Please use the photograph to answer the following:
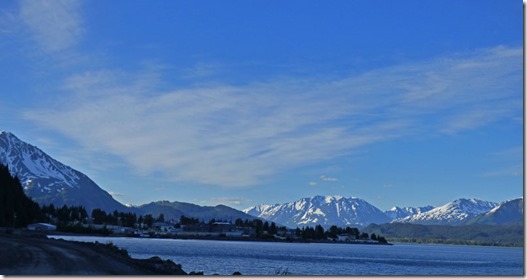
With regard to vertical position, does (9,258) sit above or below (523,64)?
below

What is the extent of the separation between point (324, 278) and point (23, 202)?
470ft

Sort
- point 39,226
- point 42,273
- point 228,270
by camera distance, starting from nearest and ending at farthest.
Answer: point 42,273, point 228,270, point 39,226

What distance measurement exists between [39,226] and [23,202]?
19.0 metres

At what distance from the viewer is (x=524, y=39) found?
36062 mm

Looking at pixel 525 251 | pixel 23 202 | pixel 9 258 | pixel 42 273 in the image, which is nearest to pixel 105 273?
pixel 42 273

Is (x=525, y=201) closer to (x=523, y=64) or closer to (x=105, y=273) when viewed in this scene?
(x=523, y=64)

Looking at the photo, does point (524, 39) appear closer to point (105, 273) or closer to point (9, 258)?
point (105, 273)

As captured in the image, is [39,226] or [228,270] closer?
[228,270]

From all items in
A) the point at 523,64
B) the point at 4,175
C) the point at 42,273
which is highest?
the point at 4,175

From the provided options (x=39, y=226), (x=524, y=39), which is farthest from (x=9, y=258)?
(x=39, y=226)

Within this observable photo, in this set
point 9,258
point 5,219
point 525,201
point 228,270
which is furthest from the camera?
point 5,219

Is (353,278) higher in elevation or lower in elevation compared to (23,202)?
lower

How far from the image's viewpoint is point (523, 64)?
119ft

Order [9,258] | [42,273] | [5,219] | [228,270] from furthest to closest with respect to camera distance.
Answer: [5,219], [228,270], [9,258], [42,273]
